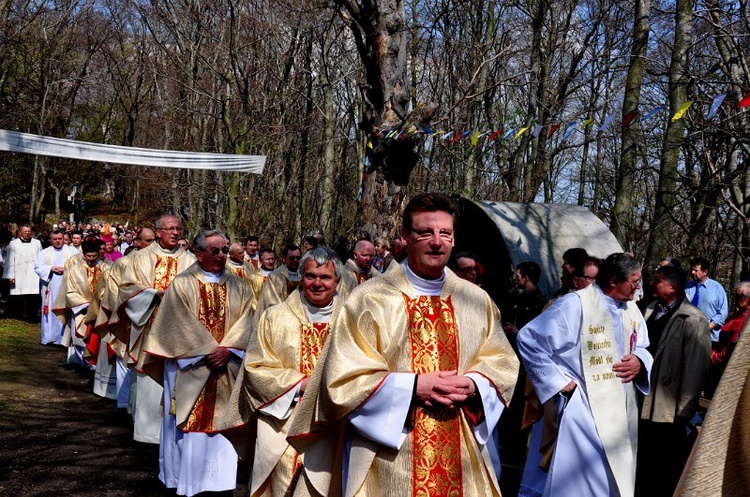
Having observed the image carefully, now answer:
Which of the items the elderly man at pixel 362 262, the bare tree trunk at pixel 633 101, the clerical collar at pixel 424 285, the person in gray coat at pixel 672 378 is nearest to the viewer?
the clerical collar at pixel 424 285

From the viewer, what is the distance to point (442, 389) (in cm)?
382

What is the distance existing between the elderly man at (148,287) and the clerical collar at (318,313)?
11.9 feet

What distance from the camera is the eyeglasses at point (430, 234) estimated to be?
3.96 meters

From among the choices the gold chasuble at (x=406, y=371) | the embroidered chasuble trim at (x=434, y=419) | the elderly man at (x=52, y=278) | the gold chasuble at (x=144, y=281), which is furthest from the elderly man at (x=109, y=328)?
the embroidered chasuble trim at (x=434, y=419)

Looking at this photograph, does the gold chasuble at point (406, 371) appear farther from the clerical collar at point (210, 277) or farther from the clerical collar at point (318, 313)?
the clerical collar at point (210, 277)

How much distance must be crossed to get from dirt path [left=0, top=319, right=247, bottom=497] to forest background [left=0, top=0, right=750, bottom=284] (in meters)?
4.50

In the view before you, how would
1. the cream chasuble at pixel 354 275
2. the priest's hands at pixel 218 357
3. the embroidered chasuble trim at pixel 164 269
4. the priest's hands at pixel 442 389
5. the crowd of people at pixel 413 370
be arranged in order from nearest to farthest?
the priest's hands at pixel 442 389, the crowd of people at pixel 413 370, the priest's hands at pixel 218 357, the cream chasuble at pixel 354 275, the embroidered chasuble trim at pixel 164 269

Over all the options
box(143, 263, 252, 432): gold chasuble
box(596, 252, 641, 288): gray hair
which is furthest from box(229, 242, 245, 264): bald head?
box(596, 252, 641, 288): gray hair

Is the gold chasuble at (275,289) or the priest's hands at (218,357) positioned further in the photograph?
the gold chasuble at (275,289)

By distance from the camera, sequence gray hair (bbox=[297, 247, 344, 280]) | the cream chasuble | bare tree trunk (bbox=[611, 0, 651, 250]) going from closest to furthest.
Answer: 1. gray hair (bbox=[297, 247, 344, 280])
2. the cream chasuble
3. bare tree trunk (bbox=[611, 0, 651, 250])

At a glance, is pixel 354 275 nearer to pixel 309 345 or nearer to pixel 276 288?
pixel 276 288

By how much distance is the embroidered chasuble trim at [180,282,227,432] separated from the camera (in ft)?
23.7

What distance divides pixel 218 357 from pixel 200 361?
161mm

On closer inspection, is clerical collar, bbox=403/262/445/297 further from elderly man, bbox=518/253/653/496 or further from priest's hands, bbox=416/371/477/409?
elderly man, bbox=518/253/653/496
